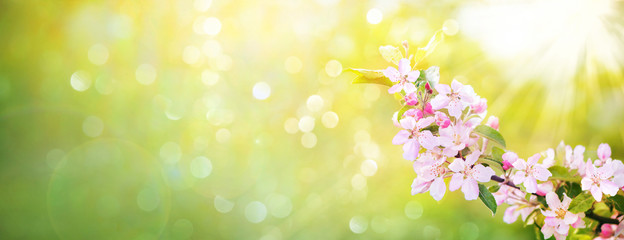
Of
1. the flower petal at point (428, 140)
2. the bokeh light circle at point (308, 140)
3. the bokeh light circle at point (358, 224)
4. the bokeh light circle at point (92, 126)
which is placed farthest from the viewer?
the bokeh light circle at point (92, 126)

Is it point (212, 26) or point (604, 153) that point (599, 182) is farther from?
point (212, 26)

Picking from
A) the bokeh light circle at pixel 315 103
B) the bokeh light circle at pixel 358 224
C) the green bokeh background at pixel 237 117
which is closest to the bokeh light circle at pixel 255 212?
the green bokeh background at pixel 237 117

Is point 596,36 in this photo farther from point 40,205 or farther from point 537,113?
point 40,205

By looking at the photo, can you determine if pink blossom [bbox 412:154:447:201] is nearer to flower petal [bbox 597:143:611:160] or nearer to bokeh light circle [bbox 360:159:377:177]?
flower petal [bbox 597:143:611:160]

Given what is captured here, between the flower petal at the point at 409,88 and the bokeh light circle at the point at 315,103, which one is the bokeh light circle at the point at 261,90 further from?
the flower petal at the point at 409,88

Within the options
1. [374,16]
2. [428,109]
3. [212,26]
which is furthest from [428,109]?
[212,26]

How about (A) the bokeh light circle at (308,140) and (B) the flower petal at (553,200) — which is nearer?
(B) the flower petal at (553,200)
